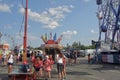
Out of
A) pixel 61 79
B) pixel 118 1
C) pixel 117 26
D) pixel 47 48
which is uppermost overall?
pixel 118 1

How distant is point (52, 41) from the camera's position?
44562 mm

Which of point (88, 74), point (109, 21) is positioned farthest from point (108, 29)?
point (88, 74)

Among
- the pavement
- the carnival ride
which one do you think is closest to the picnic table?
the pavement

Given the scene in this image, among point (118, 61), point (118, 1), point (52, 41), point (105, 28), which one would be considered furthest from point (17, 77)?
point (105, 28)

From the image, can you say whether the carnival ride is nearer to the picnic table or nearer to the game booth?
the game booth

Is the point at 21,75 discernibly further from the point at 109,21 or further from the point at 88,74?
the point at 109,21

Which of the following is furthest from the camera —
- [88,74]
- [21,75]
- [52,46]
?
[52,46]

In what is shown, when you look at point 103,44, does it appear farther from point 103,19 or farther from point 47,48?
point 47,48

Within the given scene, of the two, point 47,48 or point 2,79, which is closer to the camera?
point 2,79

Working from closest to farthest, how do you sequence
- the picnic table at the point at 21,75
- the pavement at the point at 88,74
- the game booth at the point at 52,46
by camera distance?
1. the picnic table at the point at 21,75
2. the pavement at the point at 88,74
3. the game booth at the point at 52,46

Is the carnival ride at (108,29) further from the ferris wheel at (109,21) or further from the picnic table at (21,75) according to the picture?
the picnic table at (21,75)

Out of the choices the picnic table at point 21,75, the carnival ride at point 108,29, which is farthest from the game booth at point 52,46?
the picnic table at point 21,75

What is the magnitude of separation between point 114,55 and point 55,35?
1197cm

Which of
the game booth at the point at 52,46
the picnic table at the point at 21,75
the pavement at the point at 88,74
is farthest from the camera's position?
the game booth at the point at 52,46
